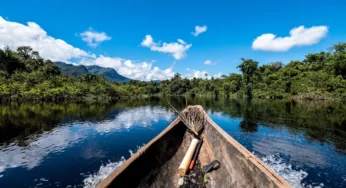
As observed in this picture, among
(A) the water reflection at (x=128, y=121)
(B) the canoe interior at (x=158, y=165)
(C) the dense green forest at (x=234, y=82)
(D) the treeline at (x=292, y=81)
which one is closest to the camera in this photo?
(B) the canoe interior at (x=158, y=165)

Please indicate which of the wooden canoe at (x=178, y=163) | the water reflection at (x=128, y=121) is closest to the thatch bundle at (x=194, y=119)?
the wooden canoe at (x=178, y=163)

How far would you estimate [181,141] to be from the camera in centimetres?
617

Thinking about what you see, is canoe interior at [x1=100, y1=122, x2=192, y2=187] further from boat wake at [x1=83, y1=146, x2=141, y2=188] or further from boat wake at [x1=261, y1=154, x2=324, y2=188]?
boat wake at [x1=261, y1=154, x2=324, y2=188]

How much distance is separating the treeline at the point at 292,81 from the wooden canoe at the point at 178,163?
48.6 metres

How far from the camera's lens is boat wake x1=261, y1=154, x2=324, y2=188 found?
6.39 m

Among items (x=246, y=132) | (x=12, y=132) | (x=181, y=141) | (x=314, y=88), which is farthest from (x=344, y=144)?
Answer: (x=314, y=88)

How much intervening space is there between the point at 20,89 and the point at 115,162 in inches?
1720

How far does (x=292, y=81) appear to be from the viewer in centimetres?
5516

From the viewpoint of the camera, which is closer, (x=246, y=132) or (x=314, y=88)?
(x=246, y=132)

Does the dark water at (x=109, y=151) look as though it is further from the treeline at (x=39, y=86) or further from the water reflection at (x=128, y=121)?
the treeline at (x=39, y=86)

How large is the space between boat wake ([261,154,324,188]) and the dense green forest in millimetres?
44072

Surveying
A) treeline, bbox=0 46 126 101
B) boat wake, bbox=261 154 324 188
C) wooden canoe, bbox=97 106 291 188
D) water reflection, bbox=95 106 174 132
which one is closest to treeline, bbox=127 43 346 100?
treeline, bbox=0 46 126 101

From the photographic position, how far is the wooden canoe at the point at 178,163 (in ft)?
9.87

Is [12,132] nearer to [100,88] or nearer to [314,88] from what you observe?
[100,88]
